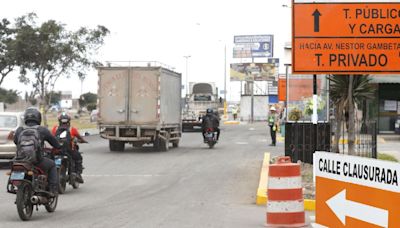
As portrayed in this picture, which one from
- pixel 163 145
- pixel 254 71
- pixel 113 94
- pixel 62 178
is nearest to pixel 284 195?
pixel 62 178

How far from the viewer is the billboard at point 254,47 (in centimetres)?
8938

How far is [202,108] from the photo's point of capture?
1833 inches

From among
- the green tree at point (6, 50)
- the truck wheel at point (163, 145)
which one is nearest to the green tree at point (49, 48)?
the green tree at point (6, 50)

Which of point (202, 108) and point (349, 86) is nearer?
point (349, 86)

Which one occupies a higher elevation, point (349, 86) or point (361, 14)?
point (361, 14)

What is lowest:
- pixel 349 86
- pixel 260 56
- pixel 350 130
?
pixel 350 130

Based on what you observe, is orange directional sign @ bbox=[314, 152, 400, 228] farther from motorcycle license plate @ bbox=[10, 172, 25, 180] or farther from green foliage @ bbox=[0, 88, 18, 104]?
green foliage @ bbox=[0, 88, 18, 104]

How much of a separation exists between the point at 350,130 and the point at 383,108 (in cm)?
2484

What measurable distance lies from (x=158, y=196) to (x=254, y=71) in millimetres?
76521

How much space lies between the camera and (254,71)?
88.9 meters

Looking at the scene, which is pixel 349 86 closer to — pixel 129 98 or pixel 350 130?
pixel 350 130

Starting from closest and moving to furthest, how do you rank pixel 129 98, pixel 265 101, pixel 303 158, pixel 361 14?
1. pixel 361 14
2. pixel 303 158
3. pixel 129 98
4. pixel 265 101

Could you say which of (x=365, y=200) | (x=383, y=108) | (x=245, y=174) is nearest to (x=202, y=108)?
(x=383, y=108)

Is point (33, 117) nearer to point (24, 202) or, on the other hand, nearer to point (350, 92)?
point (24, 202)
